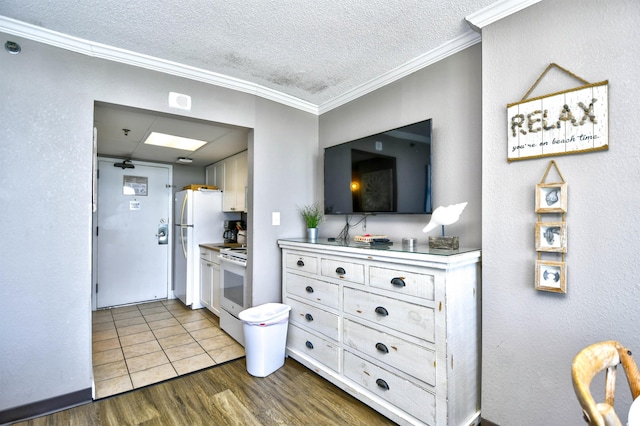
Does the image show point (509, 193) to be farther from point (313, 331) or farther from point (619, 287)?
point (313, 331)

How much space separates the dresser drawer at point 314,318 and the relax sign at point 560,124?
157 cm

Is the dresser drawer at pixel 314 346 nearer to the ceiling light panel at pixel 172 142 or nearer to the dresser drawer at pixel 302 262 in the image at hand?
the dresser drawer at pixel 302 262

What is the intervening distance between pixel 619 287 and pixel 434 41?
173 centimetres

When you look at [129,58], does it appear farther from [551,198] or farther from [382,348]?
[551,198]

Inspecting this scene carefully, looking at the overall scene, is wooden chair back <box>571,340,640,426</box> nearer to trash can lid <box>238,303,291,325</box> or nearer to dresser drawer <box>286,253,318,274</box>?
dresser drawer <box>286,253,318,274</box>

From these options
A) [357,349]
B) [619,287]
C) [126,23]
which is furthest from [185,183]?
[619,287]

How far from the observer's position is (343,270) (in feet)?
7.18

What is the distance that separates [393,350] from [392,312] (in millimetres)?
225

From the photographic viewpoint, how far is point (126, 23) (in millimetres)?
1877

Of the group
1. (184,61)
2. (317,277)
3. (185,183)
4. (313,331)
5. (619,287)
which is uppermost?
(184,61)

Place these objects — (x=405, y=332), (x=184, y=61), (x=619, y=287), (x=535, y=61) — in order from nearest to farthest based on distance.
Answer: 1. (x=619, y=287)
2. (x=535, y=61)
3. (x=405, y=332)
4. (x=184, y=61)

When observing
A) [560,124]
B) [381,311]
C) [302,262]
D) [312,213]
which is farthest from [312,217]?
[560,124]

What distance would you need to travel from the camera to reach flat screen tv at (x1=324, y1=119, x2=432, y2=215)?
2.20m

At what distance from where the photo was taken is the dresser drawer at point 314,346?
2.26 m
